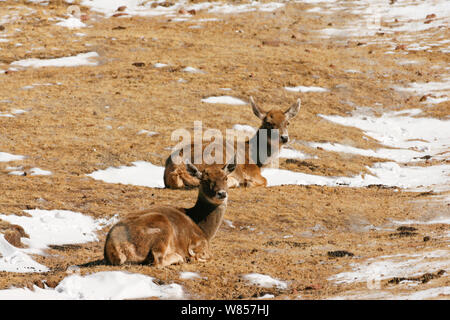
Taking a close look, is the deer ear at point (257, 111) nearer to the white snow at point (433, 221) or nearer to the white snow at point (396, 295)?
the white snow at point (433, 221)

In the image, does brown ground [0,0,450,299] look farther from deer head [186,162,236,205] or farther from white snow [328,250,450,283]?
deer head [186,162,236,205]

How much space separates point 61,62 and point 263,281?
1049 inches

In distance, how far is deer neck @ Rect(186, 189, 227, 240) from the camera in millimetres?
12594

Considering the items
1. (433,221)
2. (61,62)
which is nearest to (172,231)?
(433,221)

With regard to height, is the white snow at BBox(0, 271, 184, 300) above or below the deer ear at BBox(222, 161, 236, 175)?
below

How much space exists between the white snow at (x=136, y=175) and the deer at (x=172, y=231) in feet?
21.0

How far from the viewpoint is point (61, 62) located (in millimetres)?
35219

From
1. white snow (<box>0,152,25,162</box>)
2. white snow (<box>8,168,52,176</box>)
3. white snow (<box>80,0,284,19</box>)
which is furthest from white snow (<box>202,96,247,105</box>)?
white snow (<box>80,0,284,19</box>)

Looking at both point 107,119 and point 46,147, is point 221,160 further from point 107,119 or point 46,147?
point 107,119

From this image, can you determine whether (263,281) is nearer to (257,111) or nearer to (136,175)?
(136,175)

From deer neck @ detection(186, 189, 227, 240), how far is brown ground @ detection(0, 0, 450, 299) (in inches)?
20.4

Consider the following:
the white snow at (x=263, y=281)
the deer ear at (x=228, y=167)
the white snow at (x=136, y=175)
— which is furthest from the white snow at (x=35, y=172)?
the white snow at (x=263, y=281)

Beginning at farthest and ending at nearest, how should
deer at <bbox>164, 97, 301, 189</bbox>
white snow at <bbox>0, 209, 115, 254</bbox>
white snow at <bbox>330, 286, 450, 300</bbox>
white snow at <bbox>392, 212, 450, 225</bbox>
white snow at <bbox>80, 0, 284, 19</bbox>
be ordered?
white snow at <bbox>80, 0, 284, 19</bbox> < deer at <bbox>164, 97, 301, 189</bbox> < white snow at <bbox>392, 212, 450, 225</bbox> < white snow at <bbox>0, 209, 115, 254</bbox> < white snow at <bbox>330, 286, 450, 300</bbox>
